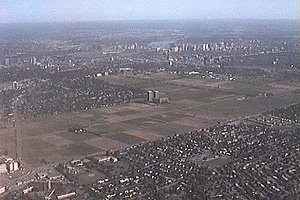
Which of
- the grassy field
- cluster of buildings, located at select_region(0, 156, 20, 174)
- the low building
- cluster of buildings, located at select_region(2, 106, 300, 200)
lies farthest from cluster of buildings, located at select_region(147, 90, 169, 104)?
the low building

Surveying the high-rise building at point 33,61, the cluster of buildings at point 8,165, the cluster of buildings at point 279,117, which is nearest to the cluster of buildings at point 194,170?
the cluster of buildings at point 8,165

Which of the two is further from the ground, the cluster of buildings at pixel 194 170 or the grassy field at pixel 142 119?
the cluster of buildings at pixel 194 170

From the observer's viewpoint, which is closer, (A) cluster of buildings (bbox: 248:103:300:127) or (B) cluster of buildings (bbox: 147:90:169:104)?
(A) cluster of buildings (bbox: 248:103:300:127)

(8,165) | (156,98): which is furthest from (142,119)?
(8,165)

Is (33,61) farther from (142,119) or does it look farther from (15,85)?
(142,119)

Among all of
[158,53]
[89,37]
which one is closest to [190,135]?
[158,53]

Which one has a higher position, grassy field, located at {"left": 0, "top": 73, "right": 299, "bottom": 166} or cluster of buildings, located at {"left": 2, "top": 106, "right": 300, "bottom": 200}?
cluster of buildings, located at {"left": 2, "top": 106, "right": 300, "bottom": 200}

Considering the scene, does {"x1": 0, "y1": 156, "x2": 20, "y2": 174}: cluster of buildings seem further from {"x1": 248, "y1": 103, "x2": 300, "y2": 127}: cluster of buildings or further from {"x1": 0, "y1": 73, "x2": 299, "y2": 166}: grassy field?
{"x1": 248, "y1": 103, "x2": 300, "y2": 127}: cluster of buildings

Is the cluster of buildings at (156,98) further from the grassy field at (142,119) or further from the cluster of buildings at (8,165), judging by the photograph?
the cluster of buildings at (8,165)

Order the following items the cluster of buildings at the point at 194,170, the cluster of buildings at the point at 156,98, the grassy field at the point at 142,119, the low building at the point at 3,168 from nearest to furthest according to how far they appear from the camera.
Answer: the cluster of buildings at the point at 194,170 < the low building at the point at 3,168 < the grassy field at the point at 142,119 < the cluster of buildings at the point at 156,98
